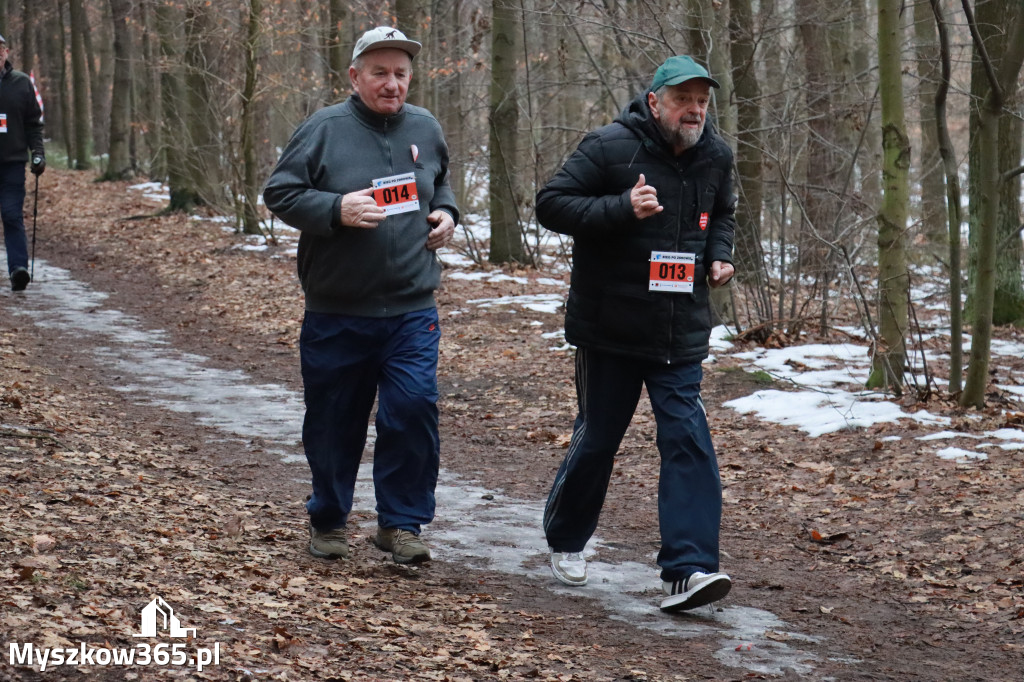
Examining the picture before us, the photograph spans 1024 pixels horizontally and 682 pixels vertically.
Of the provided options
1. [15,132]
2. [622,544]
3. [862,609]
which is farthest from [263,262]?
[862,609]

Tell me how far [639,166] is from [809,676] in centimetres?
210

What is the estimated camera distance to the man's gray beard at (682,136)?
15.3 ft

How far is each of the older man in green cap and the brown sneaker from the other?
900 millimetres

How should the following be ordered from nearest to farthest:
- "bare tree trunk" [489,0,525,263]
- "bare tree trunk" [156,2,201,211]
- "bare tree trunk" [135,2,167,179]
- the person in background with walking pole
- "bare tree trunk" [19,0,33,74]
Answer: the person in background with walking pole, "bare tree trunk" [489,0,525,263], "bare tree trunk" [156,2,201,211], "bare tree trunk" [135,2,167,179], "bare tree trunk" [19,0,33,74]

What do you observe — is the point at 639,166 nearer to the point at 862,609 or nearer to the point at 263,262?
the point at 862,609

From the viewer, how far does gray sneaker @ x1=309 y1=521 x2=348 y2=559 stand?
507cm

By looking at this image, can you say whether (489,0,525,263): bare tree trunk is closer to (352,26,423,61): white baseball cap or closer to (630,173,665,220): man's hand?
(352,26,423,61): white baseball cap

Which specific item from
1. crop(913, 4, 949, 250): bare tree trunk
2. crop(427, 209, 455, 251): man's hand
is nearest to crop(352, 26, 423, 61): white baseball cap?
crop(427, 209, 455, 251): man's hand

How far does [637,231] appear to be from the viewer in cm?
475

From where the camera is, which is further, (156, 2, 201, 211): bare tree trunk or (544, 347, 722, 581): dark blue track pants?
(156, 2, 201, 211): bare tree trunk

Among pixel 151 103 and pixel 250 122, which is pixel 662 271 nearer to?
pixel 250 122

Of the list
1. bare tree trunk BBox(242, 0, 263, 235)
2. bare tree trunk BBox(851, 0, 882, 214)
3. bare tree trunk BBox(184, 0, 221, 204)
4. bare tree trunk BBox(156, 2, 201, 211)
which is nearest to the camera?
bare tree trunk BBox(851, 0, 882, 214)

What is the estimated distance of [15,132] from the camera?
11.7 metres

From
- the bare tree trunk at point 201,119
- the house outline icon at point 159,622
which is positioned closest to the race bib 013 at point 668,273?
the house outline icon at point 159,622
